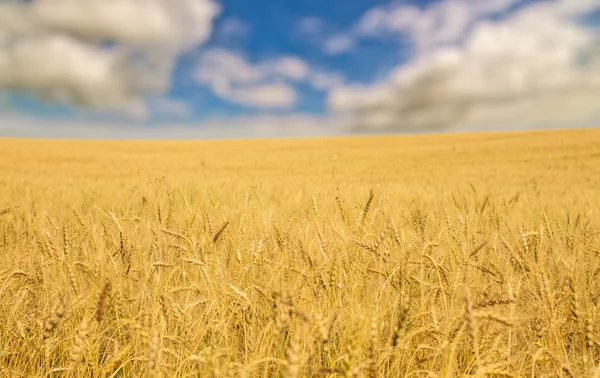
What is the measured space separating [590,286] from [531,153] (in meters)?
21.9

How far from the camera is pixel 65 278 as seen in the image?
1.72 meters

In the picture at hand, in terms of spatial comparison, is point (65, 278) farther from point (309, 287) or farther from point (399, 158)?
point (399, 158)

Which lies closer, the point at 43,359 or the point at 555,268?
the point at 43,359

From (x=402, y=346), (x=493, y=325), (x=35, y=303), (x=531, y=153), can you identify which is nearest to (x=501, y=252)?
(x=493, y=325)

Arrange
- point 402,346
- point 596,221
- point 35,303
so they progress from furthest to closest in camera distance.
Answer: point 596,221 < point 35,303 < point 402,346

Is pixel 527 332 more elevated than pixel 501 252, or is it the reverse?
pixel 501 252

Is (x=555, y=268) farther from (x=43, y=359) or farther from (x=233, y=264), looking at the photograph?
(x=43, y=359)

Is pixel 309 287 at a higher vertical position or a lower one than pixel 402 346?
higher

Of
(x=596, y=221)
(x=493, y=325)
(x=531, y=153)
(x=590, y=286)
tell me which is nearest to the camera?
(x=493, y=325)

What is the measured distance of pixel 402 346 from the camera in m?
1.35

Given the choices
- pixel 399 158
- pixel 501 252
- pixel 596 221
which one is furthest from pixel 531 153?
pixel 501 252

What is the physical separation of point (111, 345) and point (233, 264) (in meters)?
0.84

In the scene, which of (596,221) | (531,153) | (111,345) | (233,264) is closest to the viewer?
(111,345)

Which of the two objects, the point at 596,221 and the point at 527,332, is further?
the point at 596,221
